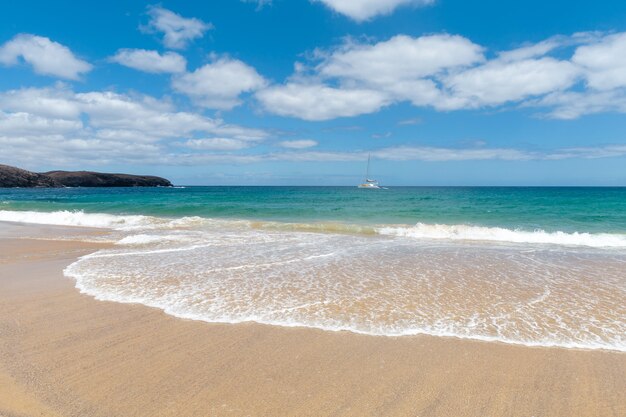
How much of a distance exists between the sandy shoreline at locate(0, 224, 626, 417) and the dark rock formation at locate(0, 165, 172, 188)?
145 metres

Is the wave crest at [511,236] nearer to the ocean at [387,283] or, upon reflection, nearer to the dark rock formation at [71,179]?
the ocean at [387,283]

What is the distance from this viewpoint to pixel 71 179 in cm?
14100

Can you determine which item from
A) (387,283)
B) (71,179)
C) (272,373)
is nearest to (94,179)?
(71,179)

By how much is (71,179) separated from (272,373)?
548 feet

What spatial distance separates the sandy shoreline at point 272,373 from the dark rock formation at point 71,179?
145040mm

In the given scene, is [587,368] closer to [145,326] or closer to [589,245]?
[145,326]

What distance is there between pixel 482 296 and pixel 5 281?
1040 cm

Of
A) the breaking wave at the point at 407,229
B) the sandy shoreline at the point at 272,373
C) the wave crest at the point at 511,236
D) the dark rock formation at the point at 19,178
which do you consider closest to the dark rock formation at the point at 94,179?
the dark rock formation at the point at 19,178

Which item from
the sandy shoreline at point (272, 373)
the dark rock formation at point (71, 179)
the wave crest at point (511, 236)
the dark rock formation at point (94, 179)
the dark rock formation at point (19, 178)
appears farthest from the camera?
the dark rock formation at point (94, 179)

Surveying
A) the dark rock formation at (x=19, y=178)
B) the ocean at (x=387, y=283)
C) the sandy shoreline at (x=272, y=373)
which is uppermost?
the dark rock formation at (x=19, y=178)

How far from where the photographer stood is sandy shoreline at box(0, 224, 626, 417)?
343cm

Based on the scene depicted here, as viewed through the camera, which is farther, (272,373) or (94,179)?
(94,179)

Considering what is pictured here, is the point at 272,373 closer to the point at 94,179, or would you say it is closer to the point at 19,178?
the point at 19,178

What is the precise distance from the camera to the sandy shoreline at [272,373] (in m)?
3.43
